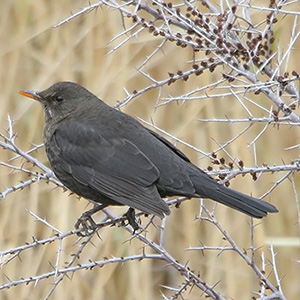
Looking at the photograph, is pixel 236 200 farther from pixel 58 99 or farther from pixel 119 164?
pixel 58 99

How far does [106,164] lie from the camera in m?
3.91

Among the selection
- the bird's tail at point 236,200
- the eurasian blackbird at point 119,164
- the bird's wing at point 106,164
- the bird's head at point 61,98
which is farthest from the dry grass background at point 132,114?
the bird's tail at point 236,200

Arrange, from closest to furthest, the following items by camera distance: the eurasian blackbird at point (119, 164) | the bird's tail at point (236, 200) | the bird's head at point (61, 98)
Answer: the bird's tail at point (236, 200) → the eurasian blackbird at point (119, 164) → the bird's head at point (61, 98)

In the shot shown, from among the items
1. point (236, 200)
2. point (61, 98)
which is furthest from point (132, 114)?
point (236, 200)

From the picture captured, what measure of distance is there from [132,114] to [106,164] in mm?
2024

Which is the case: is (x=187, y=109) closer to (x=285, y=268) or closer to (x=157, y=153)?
(x=285, y=268)

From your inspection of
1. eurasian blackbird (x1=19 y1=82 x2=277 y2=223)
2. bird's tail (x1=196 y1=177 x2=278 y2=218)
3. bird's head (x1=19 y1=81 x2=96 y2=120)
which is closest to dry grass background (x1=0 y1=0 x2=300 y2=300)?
bird's head (x1=19 y1=81 x2=96 y2=120)

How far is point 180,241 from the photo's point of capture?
6.02 meters

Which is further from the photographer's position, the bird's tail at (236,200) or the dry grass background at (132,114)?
the dry grass background at (132,114)

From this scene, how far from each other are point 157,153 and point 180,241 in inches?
88.5

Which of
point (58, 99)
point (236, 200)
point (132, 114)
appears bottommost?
point (236, 200)

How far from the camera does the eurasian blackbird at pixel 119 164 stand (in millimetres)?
3602

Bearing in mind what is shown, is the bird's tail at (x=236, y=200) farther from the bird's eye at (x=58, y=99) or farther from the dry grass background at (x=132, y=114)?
the dry grass background at (x=132, y=114)

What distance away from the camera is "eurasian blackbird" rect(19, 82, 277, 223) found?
3.60 metres
